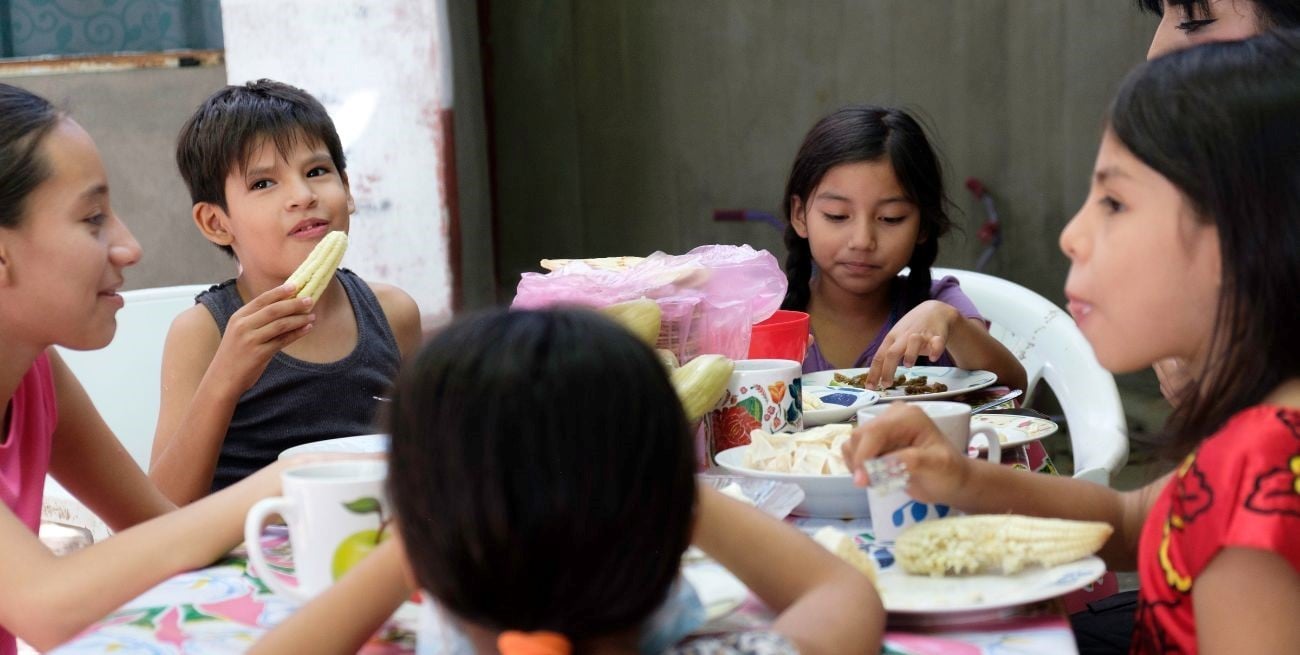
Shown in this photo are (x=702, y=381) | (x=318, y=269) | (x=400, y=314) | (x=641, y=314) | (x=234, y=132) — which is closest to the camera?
(x=702, y=381)

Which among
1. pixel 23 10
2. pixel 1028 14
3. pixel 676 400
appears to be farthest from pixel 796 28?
pixel 676 400

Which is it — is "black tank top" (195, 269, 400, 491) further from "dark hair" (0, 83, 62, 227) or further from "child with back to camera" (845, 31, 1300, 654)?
"child with back to camera" (845, 31, 1300, 654)

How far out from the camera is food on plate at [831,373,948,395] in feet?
6.02

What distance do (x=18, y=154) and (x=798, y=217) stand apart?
1693mm

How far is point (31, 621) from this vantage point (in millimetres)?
1118

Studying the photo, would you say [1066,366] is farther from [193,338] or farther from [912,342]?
[193,338]

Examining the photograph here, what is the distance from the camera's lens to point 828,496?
125 cm

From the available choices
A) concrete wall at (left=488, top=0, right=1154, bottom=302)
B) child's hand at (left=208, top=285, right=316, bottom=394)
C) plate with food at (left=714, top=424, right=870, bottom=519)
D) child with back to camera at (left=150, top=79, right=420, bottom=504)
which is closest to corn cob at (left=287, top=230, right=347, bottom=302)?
child's hand at (left=208, top=285, right=316, bottom=394)

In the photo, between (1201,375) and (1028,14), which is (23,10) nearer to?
(1028,14)

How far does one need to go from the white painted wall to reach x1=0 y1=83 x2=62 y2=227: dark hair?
9.00 feet

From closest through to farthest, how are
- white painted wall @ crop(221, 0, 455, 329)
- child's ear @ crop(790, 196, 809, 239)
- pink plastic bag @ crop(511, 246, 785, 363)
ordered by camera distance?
pink plastic bag @ crop(511, 246, 785, 363) < child's ear @ crop(790, 196, 809, 239) < white painted wall @ crop(221, 0, 455, 329)

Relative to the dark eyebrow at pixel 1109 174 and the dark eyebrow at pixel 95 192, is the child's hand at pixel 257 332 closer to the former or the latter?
the dark eyebrow at pixel 95 192

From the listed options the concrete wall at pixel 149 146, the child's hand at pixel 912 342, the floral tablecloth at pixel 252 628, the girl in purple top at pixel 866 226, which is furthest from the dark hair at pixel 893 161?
the concrete wall at pixel 149 146

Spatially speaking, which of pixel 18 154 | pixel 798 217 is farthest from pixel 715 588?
pixel 798 217
